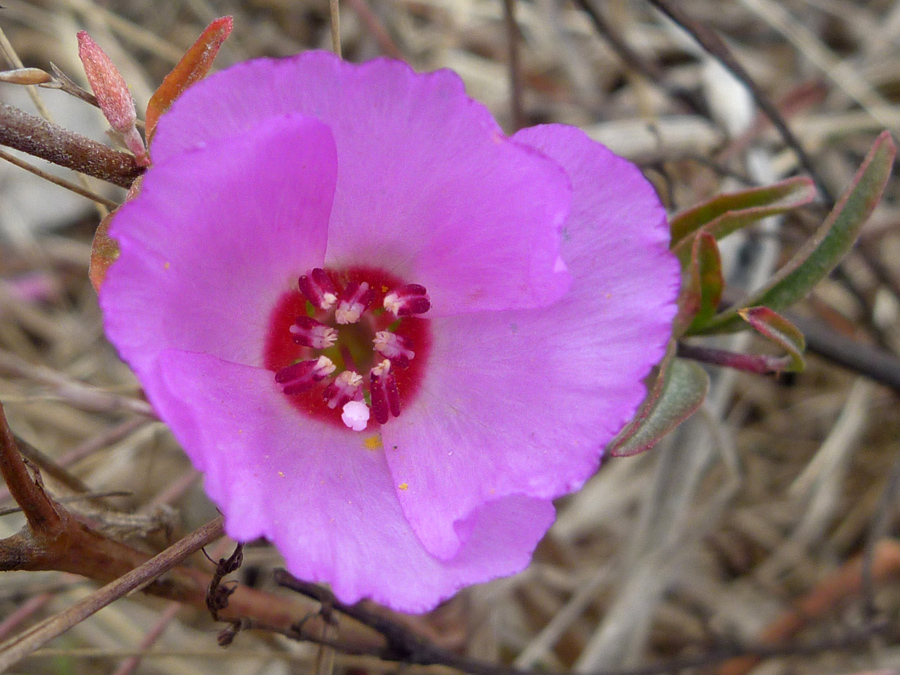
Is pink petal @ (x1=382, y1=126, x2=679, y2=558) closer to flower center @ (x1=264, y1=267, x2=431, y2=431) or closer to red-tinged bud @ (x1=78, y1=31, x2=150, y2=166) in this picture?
flower center @ (x1=264, y1=267, x2=431, y2=431)

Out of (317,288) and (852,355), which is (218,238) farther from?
(852,355)

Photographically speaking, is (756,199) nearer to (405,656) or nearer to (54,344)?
(405,656)

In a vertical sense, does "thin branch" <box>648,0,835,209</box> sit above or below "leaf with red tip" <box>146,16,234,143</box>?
below

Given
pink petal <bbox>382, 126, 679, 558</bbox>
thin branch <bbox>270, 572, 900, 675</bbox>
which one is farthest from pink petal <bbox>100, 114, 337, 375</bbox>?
thin branch <bbox>270, 572, 900, 675</bbox>

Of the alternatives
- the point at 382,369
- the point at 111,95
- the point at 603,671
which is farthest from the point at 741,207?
the point at 603,671

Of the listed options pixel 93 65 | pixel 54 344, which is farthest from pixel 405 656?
pixel 54 344

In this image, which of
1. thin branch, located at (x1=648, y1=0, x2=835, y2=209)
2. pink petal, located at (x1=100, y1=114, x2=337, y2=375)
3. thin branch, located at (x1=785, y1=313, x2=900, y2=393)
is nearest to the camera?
pink petal, located at (x1=100, y1=114, x2=337, y2=375)
